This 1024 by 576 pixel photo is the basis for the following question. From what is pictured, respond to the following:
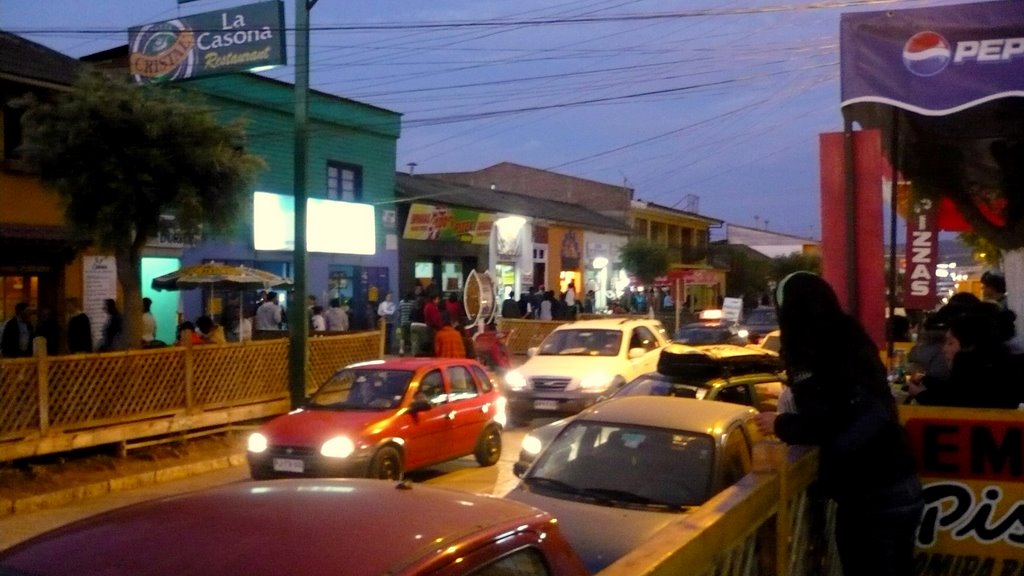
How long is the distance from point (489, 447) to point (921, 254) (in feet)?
19.1

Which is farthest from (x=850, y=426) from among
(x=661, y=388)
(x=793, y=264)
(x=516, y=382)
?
(x=793, y=264)

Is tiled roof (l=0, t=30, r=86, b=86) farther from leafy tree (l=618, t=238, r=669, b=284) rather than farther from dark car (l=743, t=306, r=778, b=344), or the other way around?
leafy tree (l=618, t=238, r=669, b=284)

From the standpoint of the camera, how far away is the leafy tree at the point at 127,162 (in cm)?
1511

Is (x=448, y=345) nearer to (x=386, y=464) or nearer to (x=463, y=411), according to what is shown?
(x=463, y=411)

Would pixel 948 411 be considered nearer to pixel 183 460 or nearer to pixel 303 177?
pixel 183 460

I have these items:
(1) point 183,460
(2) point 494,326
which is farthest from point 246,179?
(2) point 494,326

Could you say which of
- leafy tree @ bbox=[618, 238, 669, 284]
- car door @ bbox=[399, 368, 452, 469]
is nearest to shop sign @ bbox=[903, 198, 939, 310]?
car door @ bbox=[399, 368, 452, 469]

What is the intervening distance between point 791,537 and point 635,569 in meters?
1.90

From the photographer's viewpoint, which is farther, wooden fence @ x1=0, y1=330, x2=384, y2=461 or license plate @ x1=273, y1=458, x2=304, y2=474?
wooden fence @ x1=0, y1=330, x2=384, y2=461

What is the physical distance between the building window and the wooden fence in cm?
1353

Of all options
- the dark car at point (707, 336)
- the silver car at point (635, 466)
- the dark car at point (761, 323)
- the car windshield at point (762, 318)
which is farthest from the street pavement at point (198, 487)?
the car windshield at point (762, 318)

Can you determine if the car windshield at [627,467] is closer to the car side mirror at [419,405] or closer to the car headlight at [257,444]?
the car side mirror at [419,405]

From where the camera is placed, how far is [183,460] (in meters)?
13.8

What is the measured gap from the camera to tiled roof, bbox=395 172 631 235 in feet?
117
